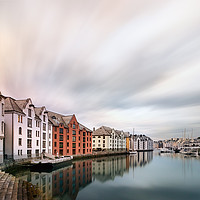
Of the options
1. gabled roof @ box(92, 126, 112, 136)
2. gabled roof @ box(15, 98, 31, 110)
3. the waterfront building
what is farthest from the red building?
gabled roof @ box(92, 126, 112, 136)

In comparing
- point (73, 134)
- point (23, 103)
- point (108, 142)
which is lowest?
point (108, 142)

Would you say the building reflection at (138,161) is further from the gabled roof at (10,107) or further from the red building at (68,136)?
the gabled roof at (10,107)

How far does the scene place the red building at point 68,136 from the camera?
2638 inches

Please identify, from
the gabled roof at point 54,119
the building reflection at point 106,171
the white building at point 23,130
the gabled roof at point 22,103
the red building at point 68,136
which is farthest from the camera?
the gabled roof at point 54,119

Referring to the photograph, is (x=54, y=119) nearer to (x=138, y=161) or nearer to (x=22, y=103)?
(x=22, y=103)

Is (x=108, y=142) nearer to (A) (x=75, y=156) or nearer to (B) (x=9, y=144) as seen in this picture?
(A) (x=75, y=156)

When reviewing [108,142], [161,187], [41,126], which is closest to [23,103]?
[41,126]

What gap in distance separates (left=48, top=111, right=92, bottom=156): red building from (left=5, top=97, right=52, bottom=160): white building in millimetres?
6980

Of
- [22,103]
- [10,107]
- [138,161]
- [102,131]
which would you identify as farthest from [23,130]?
[102,131]

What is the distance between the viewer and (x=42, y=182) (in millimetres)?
30359

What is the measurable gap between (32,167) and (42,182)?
1170cm

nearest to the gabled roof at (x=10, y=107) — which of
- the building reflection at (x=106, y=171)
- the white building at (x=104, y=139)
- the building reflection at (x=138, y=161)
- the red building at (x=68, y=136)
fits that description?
the red building at (x=68, y=136)

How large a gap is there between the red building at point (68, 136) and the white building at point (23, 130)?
698 centimetres

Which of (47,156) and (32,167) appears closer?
(32,167)
